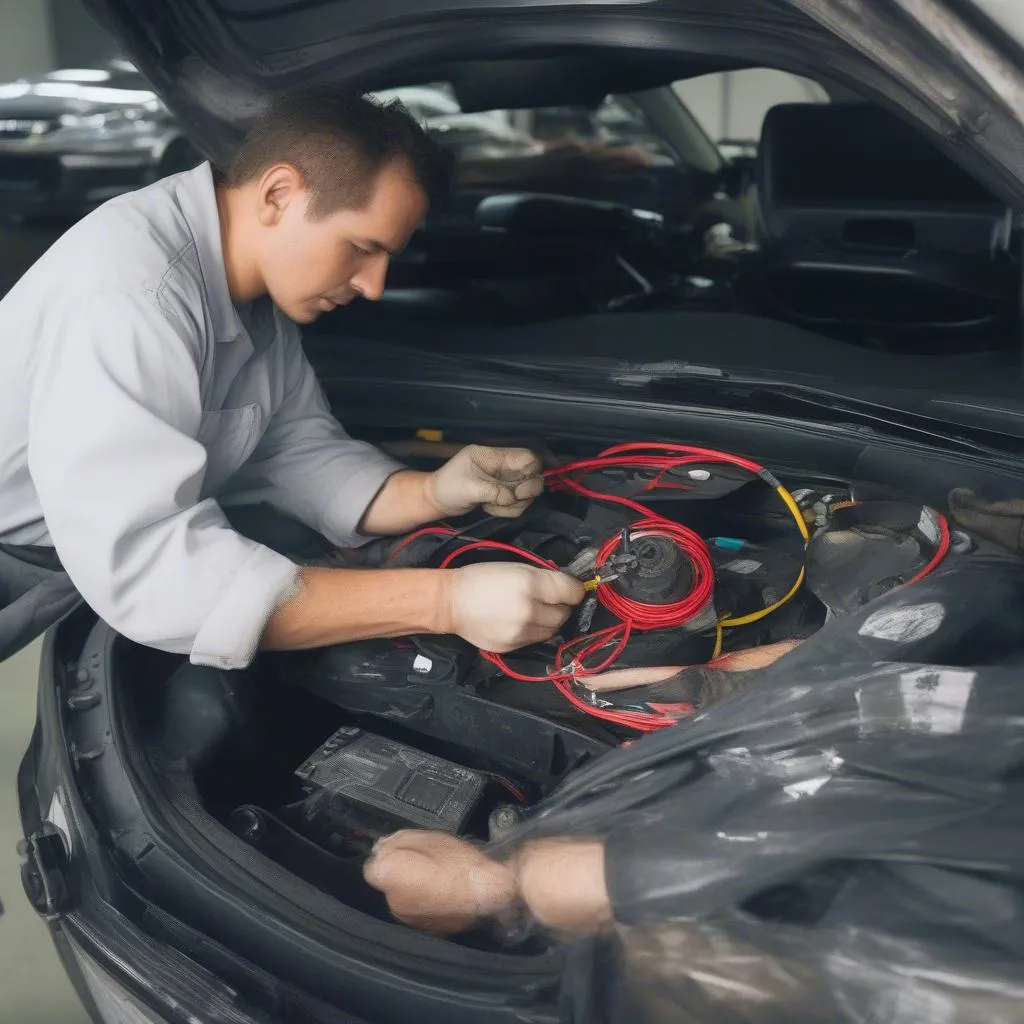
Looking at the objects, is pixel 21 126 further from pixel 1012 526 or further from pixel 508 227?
pixel 1012 526

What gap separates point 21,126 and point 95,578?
2.57 m

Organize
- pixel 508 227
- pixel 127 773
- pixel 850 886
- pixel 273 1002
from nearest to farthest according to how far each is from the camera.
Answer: pixel 850 886 → pixel 273 1002 → pixel 127 773 → pixel 508 227

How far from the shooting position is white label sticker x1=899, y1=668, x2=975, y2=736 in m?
0.65

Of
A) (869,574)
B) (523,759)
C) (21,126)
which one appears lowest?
(523,759)

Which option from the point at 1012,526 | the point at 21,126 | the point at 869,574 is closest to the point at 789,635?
the point at 869,574

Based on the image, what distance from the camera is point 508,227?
6.66ft

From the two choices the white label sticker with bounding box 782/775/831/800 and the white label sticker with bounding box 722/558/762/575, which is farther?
the white label sticker with bounding box 722/558/762/575

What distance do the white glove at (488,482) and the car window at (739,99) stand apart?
1446mm

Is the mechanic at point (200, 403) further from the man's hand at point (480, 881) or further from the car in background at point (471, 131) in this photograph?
the car in background at point (471, 131)

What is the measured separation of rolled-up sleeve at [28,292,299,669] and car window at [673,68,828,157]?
70.0 inches

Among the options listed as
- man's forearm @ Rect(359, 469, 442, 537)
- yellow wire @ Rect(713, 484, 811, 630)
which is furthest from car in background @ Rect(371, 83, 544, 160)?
yellow wire @ Rect(713, 484, 811, 630)

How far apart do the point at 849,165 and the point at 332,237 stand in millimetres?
1181

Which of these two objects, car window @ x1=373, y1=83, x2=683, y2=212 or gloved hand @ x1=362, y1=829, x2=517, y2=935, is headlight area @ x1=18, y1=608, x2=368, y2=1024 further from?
Result: car window @ x1=373, y1=83, x2=683, y2=212

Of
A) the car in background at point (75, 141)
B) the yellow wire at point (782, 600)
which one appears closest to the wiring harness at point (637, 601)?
the yellow wire at point (782, 600)
